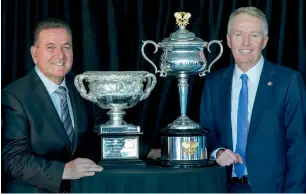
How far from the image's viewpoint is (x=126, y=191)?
2885 millimetres

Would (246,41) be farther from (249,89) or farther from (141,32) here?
(141,32)

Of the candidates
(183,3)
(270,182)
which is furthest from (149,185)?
(183,3)

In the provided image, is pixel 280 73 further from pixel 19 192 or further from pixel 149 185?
pixel 19 192

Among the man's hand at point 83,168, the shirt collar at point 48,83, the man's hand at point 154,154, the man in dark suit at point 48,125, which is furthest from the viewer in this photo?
the man's hand at point 154,154

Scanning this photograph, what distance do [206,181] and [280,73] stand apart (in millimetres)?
566

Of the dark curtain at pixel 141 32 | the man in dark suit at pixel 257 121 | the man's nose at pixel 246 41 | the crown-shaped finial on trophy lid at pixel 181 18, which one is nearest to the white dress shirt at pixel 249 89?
the man in dark suit at pixel 257 121

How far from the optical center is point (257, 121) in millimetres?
3123

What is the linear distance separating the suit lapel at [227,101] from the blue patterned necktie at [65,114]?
2.12ft

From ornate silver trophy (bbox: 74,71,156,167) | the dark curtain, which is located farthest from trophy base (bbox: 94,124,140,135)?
the dark curtain

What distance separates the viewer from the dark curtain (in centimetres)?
375

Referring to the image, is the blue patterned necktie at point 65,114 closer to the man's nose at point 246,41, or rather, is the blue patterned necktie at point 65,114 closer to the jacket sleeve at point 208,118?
the jacket sleeve at point 208,118

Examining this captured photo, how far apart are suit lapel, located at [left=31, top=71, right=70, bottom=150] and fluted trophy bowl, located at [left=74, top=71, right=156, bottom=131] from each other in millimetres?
155

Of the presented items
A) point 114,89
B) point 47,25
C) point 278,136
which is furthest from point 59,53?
point 278,136

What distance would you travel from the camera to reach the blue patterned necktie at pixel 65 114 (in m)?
3.24
